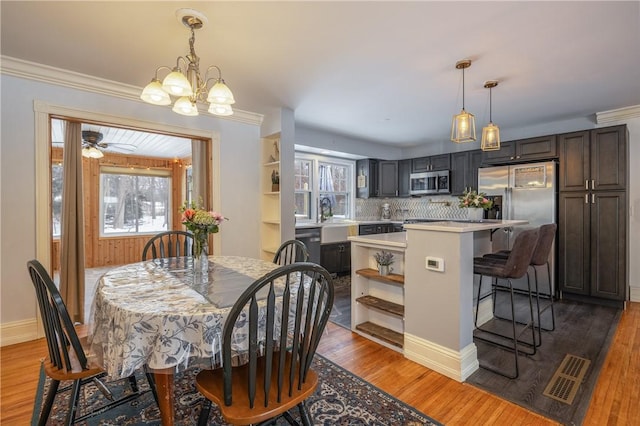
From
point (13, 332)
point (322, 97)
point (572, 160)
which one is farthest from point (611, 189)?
point (13, 332)

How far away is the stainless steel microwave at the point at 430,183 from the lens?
17.9 feet

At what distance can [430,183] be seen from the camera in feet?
18.6

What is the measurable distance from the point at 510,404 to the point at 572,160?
3.45m

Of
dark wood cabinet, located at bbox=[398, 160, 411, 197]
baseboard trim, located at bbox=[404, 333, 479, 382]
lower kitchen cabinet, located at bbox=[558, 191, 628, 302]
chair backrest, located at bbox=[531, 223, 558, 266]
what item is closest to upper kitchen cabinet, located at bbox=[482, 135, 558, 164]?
lower kitchen cabinet, located at bbox=[558, 191, 628, 302]

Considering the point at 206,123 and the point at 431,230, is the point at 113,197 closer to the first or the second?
the point at 206,123

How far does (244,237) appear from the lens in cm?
399

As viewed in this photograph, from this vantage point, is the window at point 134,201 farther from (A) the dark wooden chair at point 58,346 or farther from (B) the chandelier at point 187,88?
(A) the dark wooden chair at point 58,346

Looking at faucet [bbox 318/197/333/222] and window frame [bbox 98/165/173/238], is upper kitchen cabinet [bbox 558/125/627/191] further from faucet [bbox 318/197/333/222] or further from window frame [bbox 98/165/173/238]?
window frame [bbox 98/165/173/238]

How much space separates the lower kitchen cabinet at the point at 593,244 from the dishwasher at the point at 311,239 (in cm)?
331

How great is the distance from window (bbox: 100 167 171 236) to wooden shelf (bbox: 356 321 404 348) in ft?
19.3

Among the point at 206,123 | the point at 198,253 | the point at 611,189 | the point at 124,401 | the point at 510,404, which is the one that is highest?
the point at 206,123

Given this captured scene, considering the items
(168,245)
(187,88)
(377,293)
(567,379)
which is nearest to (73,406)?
(168,245)

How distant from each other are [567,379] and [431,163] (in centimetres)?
417

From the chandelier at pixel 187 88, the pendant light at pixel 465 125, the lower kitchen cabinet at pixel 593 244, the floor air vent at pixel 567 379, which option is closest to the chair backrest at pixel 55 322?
the chandelier at pixel 187 88
